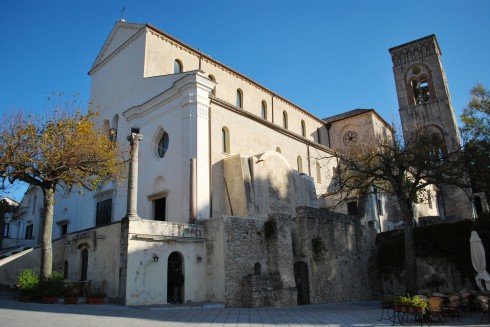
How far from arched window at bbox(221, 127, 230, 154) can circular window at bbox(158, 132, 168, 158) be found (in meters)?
3.40

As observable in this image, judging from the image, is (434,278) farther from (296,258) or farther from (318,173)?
(318,173)

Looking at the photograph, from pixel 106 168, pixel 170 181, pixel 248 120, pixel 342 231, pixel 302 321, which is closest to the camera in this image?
pixel 302 321

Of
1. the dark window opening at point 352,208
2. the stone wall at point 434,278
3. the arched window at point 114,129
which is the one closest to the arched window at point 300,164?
the dark window opening at point 352,208

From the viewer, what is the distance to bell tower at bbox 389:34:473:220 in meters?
41.7

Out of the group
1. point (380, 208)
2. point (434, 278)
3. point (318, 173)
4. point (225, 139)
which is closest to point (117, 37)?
point (225, 139)

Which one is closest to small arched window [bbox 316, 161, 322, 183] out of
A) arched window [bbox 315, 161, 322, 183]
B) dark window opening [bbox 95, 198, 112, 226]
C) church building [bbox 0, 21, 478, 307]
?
arched window [bbox 315, 161, 322, 183]

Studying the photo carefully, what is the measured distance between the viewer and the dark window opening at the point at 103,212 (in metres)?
25.9

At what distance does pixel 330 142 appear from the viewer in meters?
40.6

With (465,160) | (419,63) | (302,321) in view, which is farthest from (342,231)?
(419,63)

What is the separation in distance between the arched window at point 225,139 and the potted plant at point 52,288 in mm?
11522

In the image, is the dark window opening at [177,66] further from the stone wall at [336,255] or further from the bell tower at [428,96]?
the bell tower at [428,96]

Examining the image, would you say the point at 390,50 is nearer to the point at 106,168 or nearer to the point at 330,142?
the point at 330,142

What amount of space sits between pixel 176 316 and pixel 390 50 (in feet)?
143

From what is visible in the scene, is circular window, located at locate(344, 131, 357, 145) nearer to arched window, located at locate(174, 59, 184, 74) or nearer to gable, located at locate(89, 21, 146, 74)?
arched window, located at locate(174, 59, 184, 74)
